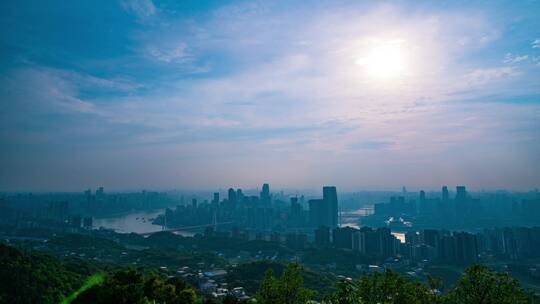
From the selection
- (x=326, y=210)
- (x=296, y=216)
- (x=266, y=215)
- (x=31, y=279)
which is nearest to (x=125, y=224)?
(x=266, y=215)

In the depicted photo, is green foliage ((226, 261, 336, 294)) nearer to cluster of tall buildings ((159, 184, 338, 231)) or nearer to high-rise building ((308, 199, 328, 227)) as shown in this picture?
high-rise building ((308, 199, 328, 227))

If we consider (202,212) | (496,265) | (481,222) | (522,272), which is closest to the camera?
(522,272)

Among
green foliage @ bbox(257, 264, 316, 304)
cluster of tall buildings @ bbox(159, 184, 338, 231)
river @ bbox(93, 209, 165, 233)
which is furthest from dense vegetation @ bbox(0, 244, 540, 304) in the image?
cluster of tall buildings @ bbox(159, 184, 338, 231)

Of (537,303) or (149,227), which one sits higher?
(537,303)

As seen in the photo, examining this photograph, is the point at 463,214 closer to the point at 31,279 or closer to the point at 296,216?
the point at 296,216

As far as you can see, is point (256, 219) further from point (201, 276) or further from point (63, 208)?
point (201, 276)

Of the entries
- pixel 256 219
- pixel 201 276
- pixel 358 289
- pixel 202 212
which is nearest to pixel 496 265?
pixel 201 276
